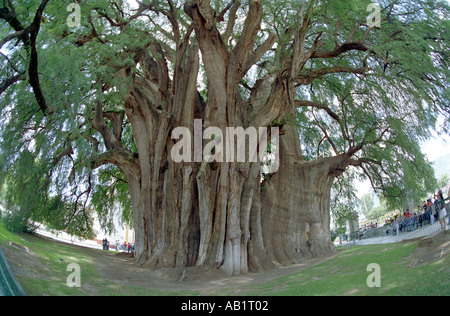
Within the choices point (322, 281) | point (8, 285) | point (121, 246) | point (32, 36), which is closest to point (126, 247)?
point (121, 246)

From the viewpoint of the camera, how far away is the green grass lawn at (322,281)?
6051mm

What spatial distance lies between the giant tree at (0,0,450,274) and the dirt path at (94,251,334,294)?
1.68 ft

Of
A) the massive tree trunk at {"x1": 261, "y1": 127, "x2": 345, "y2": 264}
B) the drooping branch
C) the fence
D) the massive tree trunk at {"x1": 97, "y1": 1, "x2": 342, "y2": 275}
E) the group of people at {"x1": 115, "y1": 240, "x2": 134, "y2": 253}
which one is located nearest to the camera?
the fence

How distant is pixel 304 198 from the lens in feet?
45.2

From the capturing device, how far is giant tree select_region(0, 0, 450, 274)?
870cm

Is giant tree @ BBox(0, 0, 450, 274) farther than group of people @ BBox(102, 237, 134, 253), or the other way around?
group of people @ BBox(102, 237, 134, 253)

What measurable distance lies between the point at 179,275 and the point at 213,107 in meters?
5.50

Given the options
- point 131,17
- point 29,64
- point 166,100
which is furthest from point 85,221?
point 29,64

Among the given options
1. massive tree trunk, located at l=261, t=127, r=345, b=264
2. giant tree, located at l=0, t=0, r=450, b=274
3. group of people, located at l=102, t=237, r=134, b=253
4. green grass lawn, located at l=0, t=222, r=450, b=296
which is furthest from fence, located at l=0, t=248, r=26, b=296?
group of people, located at l=102, t=237, r=134, b=253

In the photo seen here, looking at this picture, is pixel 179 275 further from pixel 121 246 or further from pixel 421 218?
pixel 121 246

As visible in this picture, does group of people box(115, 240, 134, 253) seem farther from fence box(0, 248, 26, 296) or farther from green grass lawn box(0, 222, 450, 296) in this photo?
fence box(0, 248, 26, 296)

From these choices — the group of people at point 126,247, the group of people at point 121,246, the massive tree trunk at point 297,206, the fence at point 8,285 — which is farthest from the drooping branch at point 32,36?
the group of people at point 126,247
